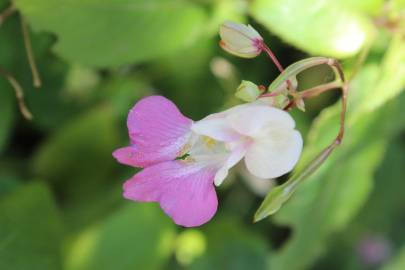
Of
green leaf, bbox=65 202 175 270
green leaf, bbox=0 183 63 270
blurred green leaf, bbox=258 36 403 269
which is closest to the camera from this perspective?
green leaf, bbox=0 183 63 270

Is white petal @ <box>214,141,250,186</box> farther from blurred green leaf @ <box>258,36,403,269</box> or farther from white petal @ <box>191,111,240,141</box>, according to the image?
blurred green leaf @ <box>258,36,403,269</box>

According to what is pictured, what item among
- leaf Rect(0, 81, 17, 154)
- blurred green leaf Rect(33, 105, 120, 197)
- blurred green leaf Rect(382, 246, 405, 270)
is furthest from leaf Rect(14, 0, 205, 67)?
blurred green leaf Rect(382, 246, 405, 270)

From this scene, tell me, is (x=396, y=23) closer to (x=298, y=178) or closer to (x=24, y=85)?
(x=298, y=178)

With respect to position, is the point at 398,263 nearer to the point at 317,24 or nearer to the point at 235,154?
the point at 317,24

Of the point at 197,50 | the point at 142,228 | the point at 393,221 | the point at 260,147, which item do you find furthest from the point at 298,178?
the point at 393,221

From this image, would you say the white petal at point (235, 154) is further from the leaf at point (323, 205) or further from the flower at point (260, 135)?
the leaf at point (323, 205)

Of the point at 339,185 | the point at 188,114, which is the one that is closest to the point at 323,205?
the point at 339,185
